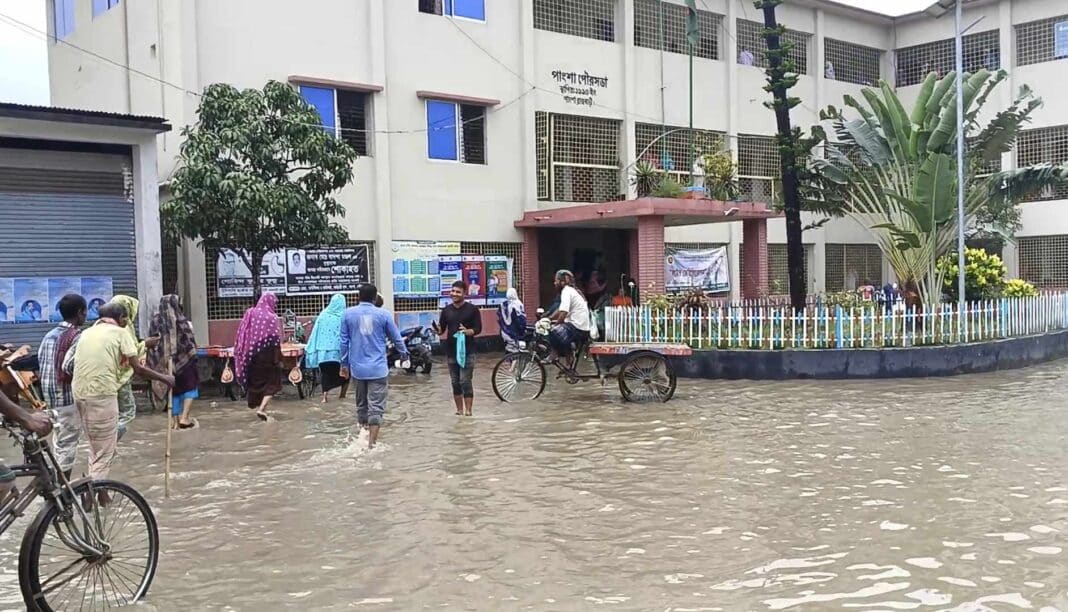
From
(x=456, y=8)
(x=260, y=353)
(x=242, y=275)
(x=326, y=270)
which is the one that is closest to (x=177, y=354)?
(x=260, y=353)

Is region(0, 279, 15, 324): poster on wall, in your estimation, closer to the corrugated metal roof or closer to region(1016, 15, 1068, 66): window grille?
the corrugated metal roof

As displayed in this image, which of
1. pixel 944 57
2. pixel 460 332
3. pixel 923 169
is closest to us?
pixel 460 332

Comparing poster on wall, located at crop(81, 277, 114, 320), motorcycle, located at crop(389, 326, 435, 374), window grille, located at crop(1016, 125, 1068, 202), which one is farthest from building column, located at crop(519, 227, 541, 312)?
window grille, located at crop(1016, 125, 1068, 202)

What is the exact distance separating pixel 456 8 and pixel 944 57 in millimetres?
16685

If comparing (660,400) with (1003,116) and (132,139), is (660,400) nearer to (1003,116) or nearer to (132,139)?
(132,139)

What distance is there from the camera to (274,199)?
13016 mm

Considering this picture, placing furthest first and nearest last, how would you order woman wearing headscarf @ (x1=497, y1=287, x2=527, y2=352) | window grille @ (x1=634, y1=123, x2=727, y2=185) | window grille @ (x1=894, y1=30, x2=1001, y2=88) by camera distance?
window grille @ (x1=894, y1=30, x2=1001, y2=88) → window grille @ (x1=634, y1=123, x2=727, y2=185) → woman wearing headscarf @ (x1=497, y1=287, x2=527, y2=352)

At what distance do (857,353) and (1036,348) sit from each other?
4.28 meters

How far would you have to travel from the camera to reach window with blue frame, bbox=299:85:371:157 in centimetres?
1709

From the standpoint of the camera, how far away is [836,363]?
1339 centimetres

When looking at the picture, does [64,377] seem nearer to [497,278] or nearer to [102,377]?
[102,377]

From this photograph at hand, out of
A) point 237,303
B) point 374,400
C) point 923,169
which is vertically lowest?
point 374,400

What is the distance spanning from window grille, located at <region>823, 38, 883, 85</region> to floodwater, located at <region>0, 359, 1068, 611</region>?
18587mm

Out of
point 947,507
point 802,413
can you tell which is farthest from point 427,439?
point 947,507
